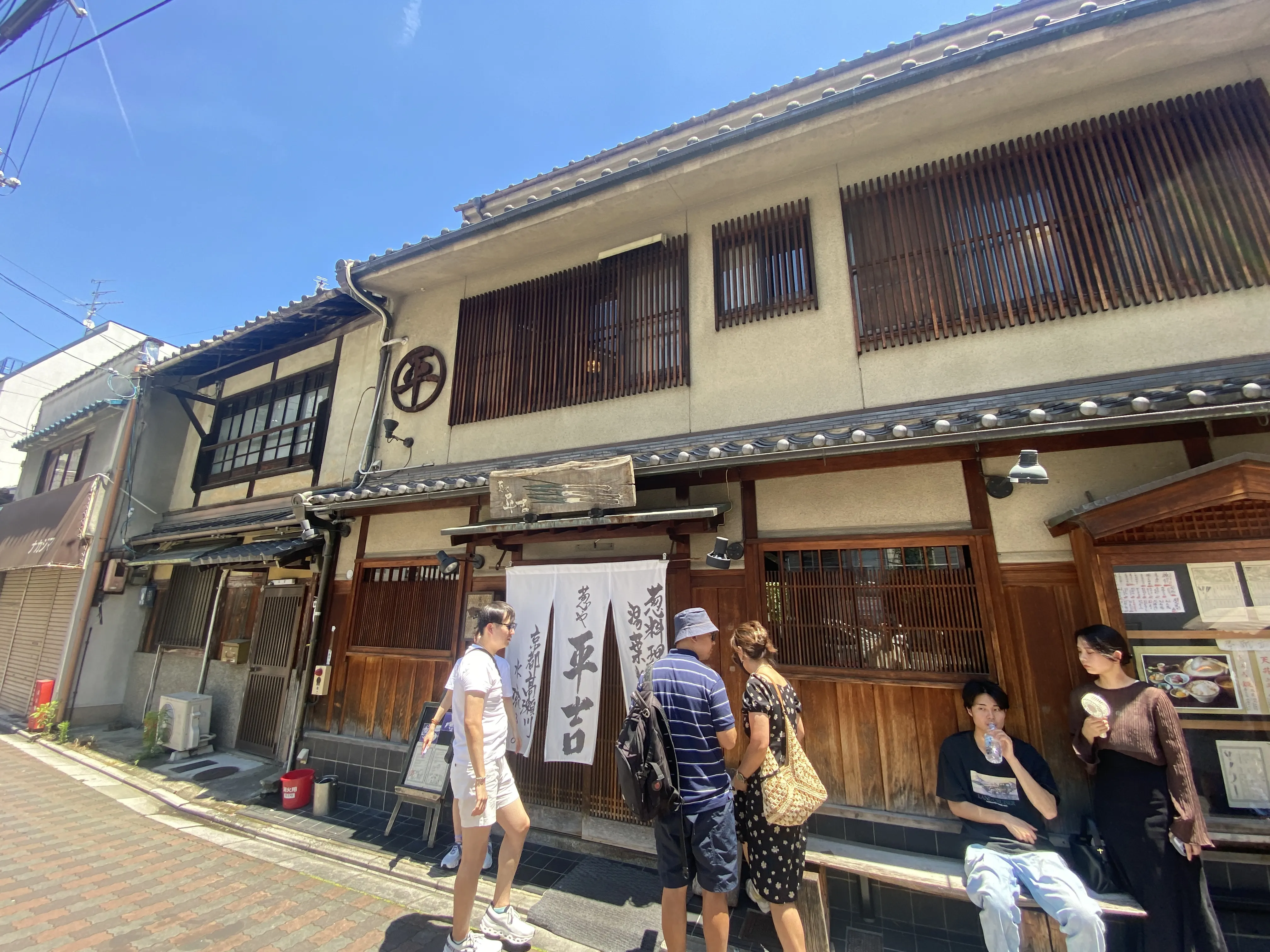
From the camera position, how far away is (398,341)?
8703 mm

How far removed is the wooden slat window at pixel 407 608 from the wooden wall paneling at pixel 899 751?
4.95 meters

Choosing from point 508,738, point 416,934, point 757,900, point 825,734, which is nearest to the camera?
point 416,934

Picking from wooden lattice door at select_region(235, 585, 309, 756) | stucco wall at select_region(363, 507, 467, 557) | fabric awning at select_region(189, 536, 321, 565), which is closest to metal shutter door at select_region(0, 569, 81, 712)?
fabric awning at select_region(189, 536, 321, 565)

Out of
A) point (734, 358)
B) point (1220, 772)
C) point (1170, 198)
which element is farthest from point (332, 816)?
point (1170, 198)

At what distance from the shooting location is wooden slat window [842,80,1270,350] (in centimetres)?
454

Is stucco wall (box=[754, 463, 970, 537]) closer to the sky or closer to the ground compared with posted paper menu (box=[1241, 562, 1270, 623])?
closer to the sky

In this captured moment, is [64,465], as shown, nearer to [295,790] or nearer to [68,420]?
[68,420]

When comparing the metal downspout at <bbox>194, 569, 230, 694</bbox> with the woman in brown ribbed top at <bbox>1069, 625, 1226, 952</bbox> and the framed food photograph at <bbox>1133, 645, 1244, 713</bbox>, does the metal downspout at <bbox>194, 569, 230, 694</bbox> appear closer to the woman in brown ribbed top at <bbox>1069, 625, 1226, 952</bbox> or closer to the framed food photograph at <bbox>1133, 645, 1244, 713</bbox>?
the woman in brown ribbed top at <bbox>1069, 625, 1226, 952</bbox>

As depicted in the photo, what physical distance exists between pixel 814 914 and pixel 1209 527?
397 centimetres

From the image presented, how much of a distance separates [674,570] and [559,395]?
3143 mm

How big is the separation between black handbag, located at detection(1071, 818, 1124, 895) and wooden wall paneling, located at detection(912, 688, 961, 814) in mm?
807

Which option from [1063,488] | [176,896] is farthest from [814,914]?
[176,896]

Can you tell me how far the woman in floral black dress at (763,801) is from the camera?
3326 millimetres

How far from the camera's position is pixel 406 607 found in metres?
7.26
